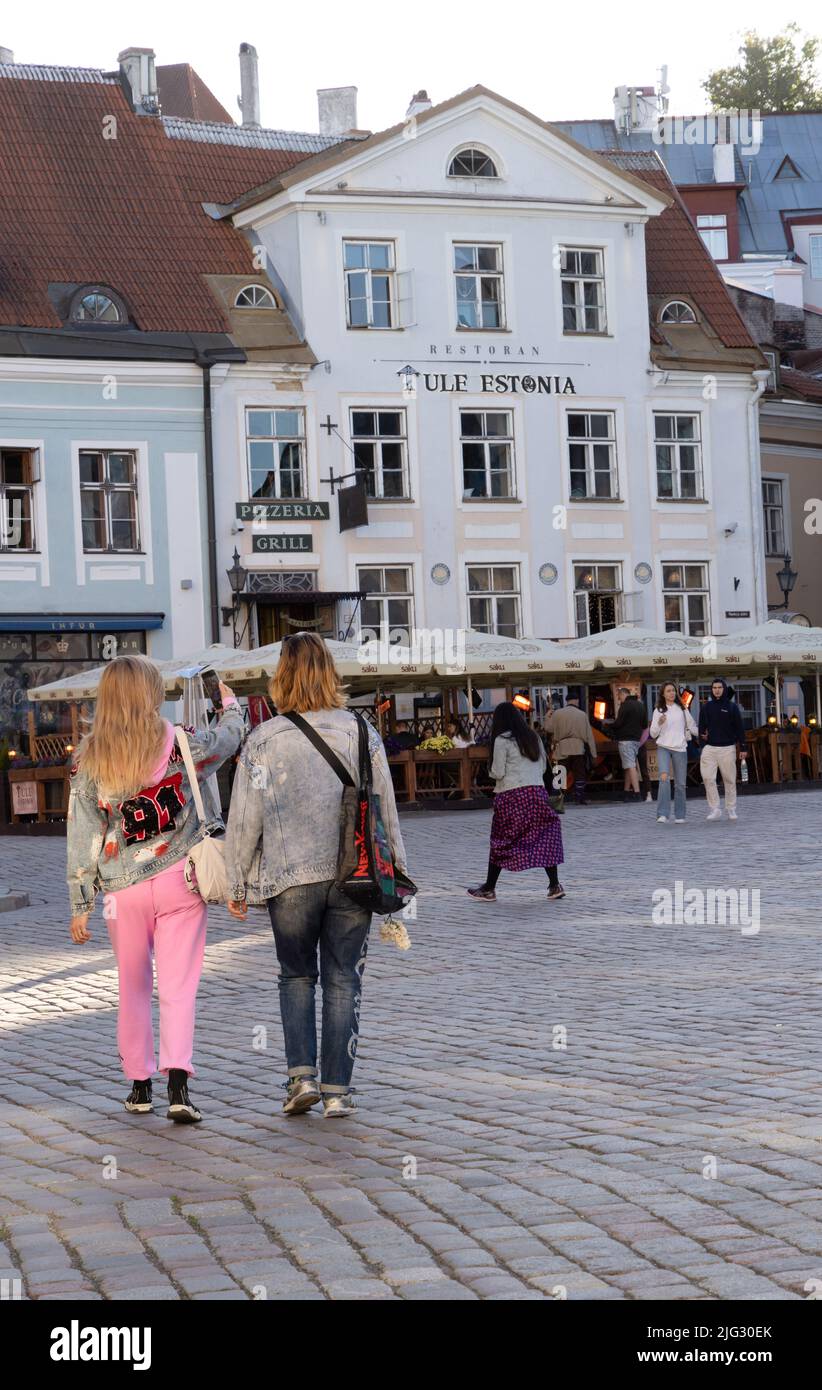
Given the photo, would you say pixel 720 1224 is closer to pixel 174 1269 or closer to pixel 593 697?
pixel 174 1269

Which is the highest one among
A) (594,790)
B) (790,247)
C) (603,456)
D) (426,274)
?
(790,247)

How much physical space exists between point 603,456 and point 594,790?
29.6 ft

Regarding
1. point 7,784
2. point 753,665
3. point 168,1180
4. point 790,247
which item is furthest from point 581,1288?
point 790,247

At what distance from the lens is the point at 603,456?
40594 millimetres

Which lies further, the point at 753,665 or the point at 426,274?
the point at 426,274

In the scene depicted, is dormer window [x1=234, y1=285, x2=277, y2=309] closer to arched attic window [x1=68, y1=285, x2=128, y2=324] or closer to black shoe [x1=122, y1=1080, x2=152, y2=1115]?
arched attic window [x1=68, y1=285, x2=128, y2=324]

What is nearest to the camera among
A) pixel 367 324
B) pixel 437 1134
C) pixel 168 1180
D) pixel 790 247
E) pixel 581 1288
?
pixel 581 1288

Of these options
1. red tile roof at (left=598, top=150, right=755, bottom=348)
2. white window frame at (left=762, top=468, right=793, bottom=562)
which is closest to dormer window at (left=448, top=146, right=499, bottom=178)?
red tile roof at (left=598, top=150, right=755, bottom=348)

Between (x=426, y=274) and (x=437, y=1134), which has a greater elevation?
(x=426, y=274)

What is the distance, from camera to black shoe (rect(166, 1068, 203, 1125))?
7.80 metres

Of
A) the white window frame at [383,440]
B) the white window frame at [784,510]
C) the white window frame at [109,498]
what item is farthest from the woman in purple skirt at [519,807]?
the white window frame at [784,510]

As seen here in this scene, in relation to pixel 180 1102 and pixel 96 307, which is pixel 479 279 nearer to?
pixel 96 307

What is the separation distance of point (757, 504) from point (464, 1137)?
117 ft

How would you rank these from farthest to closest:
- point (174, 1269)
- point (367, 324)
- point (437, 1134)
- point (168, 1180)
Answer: point (367, 324), point (437, 1134), point (168, 1180), point (174, 1269)
